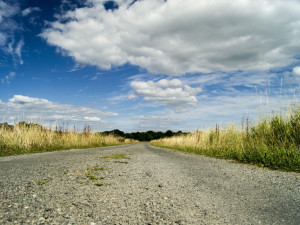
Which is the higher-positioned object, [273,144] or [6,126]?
[6,126]

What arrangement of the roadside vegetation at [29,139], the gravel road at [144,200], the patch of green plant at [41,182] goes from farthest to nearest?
1. the roadside vegetation at [29,139]
2. the patch of green plant at [41,182]
3. the gravel road at [144,200]

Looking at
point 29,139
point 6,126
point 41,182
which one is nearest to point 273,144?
point 41,182

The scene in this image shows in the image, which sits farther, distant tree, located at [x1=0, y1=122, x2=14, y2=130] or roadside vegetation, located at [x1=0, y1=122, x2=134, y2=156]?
distant tree, located at [x1=0, y1=122, x2=14, y2=130]

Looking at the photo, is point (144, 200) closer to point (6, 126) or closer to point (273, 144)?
point (273, 144)

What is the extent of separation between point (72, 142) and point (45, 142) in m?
3.21

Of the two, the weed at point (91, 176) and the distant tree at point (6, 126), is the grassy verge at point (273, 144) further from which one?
the distant tree at point (6, 126)

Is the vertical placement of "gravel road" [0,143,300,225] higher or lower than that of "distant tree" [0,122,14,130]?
lower

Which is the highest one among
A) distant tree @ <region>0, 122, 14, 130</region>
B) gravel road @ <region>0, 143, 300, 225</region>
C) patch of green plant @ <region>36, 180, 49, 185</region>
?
distant tree @ <region>0, 122, 14, 130</region>

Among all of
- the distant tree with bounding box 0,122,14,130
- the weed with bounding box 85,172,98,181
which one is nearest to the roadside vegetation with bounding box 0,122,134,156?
the distant tree with bounding box 0,122,14,130

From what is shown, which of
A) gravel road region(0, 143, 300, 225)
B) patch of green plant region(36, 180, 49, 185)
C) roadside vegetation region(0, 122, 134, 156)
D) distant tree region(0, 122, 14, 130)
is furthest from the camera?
distant tree region(0, 122, 14, 130)

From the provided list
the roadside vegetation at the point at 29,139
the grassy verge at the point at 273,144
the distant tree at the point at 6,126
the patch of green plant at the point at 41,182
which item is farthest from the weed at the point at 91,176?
the distant tree at the point at 6,126

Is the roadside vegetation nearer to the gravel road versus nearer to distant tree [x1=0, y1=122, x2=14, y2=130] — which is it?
distant tree [x1=0, y1=122, x2=14, y2=130]

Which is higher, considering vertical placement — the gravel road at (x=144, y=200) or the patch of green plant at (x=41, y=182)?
the patch of green plant at (x=41, y=182)

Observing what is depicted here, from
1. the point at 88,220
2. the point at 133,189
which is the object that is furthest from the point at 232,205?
the point at 88,220
